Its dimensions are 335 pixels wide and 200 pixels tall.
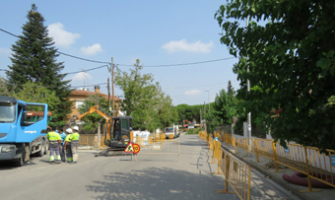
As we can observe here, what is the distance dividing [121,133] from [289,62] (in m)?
15.1

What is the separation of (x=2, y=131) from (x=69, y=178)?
14.2ft

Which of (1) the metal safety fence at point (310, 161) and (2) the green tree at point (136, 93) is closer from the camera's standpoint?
(1) the metal safety fence at point (310, 161)

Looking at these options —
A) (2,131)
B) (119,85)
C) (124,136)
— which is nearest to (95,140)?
(119,85)

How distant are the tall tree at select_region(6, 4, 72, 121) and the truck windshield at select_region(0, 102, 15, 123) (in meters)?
29.9

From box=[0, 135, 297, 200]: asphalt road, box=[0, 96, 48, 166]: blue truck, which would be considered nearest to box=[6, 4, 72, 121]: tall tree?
box=[0, 96, 48, 166]: blue truck

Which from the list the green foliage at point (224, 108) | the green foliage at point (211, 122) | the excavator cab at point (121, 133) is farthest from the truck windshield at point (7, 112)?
the green foliage at point (224, 108)

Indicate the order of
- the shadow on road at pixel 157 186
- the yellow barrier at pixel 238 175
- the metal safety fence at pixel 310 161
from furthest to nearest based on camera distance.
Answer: the shadow on road at pixel 157 186 → the metal safety fence at pixel 310 161 → the yellow barrier at pixel 238 175

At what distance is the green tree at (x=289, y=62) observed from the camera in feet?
13.1

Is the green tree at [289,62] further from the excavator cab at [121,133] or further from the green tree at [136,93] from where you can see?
the green tree at [136,93]

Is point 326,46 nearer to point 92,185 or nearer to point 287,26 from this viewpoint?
point 287,26

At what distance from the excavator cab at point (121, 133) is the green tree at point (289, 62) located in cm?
1355

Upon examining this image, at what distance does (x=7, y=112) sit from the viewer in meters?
A: 11.5

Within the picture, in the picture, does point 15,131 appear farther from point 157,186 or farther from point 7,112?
point 157,186

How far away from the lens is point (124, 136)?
17.8m
